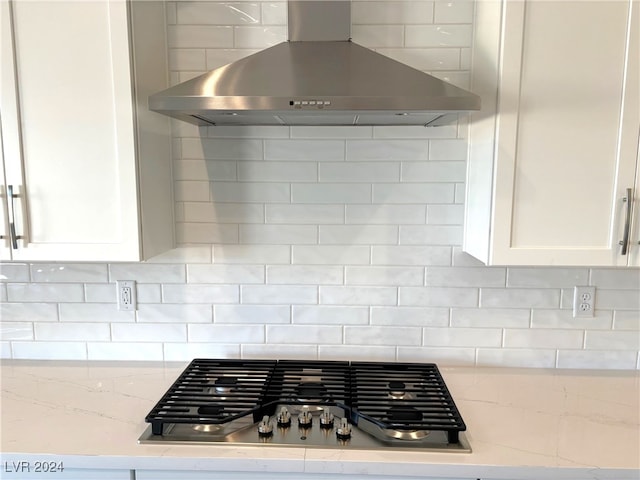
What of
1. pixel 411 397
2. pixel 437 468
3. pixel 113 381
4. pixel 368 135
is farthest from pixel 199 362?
pixel 368 135

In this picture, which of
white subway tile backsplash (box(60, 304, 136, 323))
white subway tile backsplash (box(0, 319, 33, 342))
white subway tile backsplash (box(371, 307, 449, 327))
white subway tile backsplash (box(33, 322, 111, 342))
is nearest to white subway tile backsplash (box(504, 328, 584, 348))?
white subway tile backsplash (box(371, 307, 449, 327))

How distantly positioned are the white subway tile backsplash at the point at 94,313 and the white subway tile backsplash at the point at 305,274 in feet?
1.96

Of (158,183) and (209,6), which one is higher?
(209,6)

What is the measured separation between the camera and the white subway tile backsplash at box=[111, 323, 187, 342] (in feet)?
6.11

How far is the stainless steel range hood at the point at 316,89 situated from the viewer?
48.3 inches

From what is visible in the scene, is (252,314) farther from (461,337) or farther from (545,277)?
(545,277)

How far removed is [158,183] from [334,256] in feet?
2.29

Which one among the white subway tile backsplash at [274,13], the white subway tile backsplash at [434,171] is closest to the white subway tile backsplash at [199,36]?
the white subway tile backsplash at [274,13]

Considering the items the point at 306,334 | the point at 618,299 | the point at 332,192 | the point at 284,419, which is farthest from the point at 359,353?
the point at 618,299

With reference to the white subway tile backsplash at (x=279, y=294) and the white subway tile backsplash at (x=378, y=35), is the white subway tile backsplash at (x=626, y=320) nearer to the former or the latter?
the white subway tile backsplash at (x=279, y=294)

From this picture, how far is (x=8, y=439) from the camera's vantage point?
52.6 inches

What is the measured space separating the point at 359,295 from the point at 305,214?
38cm

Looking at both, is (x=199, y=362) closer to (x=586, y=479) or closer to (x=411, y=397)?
(x=411, y=397)

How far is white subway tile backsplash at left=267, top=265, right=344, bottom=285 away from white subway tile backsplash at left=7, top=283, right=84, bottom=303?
78 cm
